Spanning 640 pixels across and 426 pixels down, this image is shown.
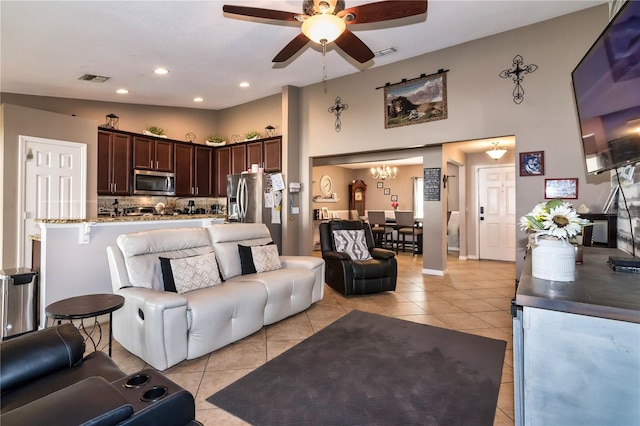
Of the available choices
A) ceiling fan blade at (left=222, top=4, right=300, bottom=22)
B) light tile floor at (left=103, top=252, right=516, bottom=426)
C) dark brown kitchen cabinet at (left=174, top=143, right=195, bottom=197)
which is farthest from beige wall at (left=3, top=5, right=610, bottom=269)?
ceiling fan blade at (left=222, top=4, right=300, bottom=22)

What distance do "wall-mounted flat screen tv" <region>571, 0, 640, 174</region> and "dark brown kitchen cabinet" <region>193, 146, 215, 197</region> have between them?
6150 millimetres

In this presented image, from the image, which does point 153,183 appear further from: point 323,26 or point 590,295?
point 590,295

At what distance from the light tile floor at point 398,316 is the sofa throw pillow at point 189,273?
575mm

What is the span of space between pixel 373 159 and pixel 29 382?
16.9 feet

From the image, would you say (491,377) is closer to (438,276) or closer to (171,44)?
(438,276)

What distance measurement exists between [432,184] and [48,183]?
5.88 m

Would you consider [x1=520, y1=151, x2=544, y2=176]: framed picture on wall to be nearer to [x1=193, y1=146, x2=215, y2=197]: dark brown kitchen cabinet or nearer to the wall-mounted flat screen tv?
the wall-mounted flat screen tv

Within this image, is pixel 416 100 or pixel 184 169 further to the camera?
pixel 184 169

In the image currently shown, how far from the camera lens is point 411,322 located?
322 centimetres

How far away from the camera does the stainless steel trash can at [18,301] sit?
265 centimetres

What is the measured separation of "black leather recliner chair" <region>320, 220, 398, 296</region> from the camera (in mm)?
4070

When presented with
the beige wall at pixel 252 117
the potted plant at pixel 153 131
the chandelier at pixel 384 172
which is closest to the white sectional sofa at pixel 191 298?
the beige wall at pixel 252 117

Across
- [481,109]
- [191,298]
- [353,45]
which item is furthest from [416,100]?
[191,298]

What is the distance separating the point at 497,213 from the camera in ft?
22.4
